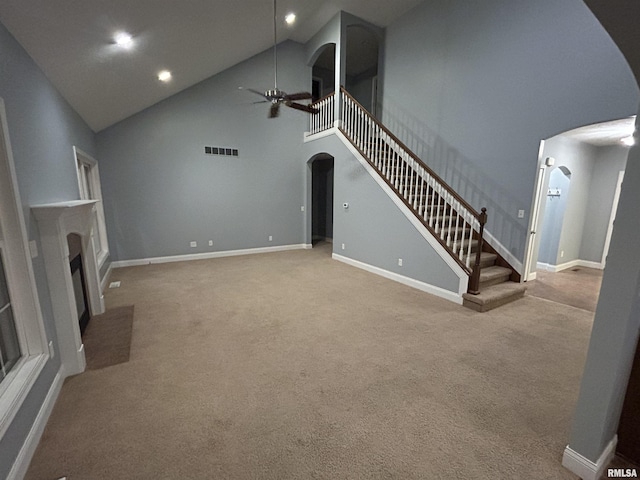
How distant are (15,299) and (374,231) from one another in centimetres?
455

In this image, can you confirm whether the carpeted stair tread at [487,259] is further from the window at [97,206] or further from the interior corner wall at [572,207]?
the window at [97,206]

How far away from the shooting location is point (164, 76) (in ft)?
14.6

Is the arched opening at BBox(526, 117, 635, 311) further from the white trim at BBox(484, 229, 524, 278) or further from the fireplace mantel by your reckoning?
the fireplace mantel

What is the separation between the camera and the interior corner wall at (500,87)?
136 inches

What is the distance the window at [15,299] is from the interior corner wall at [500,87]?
5.55 metres

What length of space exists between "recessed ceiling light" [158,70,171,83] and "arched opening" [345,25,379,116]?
4.25 meters

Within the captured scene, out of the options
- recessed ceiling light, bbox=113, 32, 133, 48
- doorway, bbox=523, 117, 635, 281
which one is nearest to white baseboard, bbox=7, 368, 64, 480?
recessed ceiling light, bbox=113, 32, 133, 48

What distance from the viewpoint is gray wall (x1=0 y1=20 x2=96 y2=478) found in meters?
1.68

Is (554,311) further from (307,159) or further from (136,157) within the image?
(136,157)

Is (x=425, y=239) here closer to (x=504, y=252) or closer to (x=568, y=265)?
(x=504, y=252)

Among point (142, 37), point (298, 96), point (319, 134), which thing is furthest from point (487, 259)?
point (142, 37)

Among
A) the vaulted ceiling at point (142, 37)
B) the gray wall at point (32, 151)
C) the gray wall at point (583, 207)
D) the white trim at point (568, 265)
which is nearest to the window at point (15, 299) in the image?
the gray wall at point (32, 151)

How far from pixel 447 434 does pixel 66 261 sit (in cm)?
319

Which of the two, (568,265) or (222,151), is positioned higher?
(222,151)
